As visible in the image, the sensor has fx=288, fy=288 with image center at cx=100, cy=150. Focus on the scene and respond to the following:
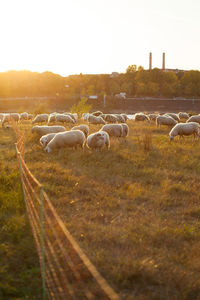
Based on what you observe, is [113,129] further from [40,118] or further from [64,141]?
[40,118]

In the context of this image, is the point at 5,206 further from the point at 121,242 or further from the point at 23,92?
the point at 23,92

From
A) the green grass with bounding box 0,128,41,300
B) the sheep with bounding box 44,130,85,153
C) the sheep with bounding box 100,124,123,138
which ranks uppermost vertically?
the sheep with bounding box 100,124,123,138

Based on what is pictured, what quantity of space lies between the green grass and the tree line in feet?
296

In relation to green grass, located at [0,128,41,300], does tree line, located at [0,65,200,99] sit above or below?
above

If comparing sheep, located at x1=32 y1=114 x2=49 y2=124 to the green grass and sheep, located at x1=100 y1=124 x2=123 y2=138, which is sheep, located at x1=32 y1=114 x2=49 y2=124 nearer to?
sheep, located at x1=100 y1=124 x2=123 y2=138

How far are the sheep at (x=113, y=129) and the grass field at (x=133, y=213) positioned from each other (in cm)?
407

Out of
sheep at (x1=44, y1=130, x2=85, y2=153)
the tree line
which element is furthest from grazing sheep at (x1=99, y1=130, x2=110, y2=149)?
the tree line

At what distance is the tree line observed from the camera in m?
103

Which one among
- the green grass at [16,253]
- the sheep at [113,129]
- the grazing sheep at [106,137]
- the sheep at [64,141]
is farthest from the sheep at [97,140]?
the green grass at [16,253]

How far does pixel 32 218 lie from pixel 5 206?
102 centimetres

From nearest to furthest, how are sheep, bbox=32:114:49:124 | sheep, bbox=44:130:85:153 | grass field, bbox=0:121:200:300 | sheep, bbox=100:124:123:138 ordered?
grass field, bbox=0:121:200:300 → sheep, bbox=44:130:85:153 → sheep, bbox=100:124:123:138 → sheep, bbox=32:114:49:124

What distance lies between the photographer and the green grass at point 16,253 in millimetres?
4051

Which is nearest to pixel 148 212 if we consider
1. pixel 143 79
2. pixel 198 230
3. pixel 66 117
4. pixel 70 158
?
pixel 198 230

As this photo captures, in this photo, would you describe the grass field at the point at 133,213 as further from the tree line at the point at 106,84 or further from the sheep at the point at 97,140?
the tree line at the point at 106,84
